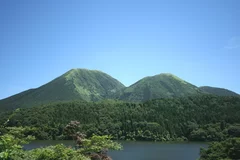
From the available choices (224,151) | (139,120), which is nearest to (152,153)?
(224,151)

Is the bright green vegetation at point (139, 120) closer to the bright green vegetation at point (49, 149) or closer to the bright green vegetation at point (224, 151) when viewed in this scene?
the bright green vegetation at point (224, 151)

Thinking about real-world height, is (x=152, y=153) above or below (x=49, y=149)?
below

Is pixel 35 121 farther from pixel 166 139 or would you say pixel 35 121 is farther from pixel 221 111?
pixel 221 111

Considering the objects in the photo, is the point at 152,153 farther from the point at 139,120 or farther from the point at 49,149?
the point at 49,149

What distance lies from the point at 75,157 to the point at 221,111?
611ft

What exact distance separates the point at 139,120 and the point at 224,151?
12159 centimetres

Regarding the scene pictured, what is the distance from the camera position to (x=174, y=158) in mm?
81062

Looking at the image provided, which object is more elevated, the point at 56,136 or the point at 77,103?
the point at 77,103

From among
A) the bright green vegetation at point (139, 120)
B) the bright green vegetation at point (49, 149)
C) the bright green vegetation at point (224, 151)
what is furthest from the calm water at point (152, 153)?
the bright green vegetation at point (49, 149)

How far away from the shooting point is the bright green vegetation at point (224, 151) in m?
46.8

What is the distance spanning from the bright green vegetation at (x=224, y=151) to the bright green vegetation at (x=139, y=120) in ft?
286

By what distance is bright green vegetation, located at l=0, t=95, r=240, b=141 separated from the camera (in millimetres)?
145625

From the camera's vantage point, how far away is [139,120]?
561 ft

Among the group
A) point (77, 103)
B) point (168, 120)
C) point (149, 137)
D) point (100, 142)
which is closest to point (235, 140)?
point (100, 142)
